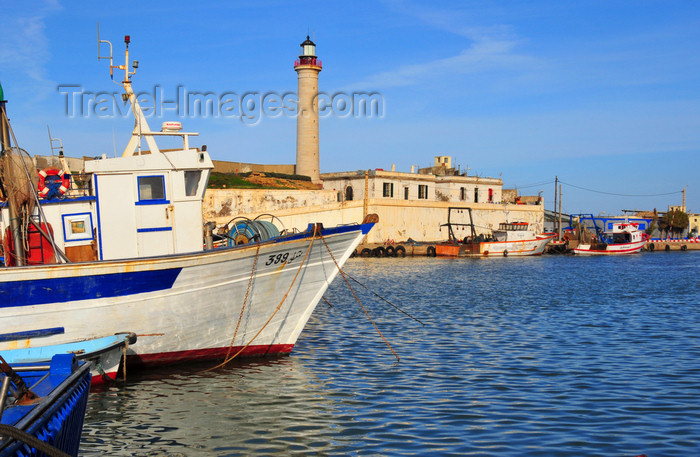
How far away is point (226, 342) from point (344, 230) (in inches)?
149

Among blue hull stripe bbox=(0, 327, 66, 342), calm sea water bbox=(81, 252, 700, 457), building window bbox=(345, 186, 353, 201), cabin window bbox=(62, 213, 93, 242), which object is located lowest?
calm sea water bbox=(81, 252, 700, 457)

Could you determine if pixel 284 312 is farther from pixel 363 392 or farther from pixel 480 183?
pixel 480 183

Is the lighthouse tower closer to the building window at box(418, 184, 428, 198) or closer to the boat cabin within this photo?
the building window at box(418, 184, 428, 198)

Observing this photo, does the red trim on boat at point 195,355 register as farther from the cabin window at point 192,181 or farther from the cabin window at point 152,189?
the cabin window at point 192,181

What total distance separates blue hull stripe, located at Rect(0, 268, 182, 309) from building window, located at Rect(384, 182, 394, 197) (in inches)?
2254

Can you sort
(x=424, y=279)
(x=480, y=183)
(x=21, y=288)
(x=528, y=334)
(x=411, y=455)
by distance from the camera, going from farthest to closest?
(x=480, y=183)
(x=424, y=279)
(x=528, y=334)
(x=21, y=288)
(x=411, y=455)

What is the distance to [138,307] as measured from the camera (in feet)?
43.8

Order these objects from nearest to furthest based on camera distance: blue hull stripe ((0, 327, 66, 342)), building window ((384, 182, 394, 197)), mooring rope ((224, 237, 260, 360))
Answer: blue hull stripe ((0, 327, 66, 342)) → mooring rope ((224, 237, 260, 360)) → building window ((384, 182, 394, 197))

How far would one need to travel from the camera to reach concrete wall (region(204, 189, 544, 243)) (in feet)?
196

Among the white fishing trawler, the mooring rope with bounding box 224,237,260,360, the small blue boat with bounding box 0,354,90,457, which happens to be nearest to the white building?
the white fishing trawler

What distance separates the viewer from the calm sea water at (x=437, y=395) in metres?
9.84

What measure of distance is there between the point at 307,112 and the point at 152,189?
5896 centimetres

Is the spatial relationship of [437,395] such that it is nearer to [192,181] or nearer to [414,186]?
[192,181]

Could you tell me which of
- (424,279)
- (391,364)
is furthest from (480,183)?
(391,364)
